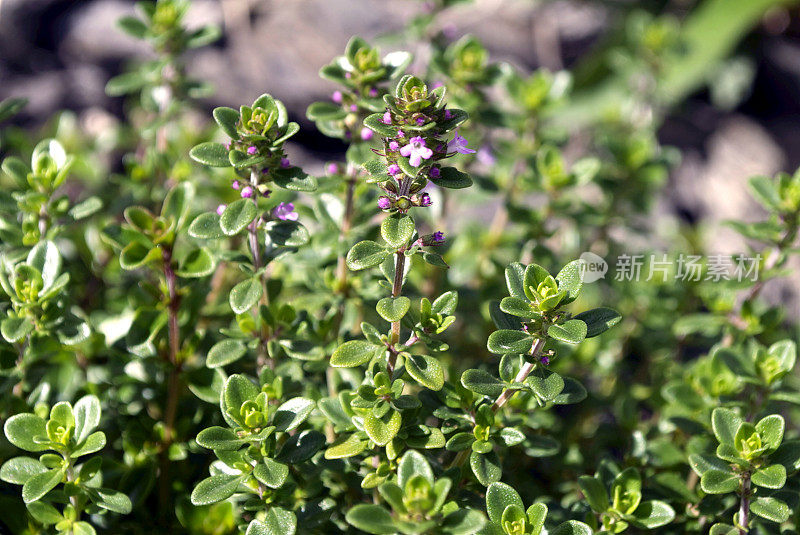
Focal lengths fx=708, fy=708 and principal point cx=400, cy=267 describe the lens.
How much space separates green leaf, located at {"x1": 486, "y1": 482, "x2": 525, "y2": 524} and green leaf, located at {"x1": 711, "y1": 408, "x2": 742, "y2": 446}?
0.58 metres

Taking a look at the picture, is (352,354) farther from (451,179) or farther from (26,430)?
(26,430)

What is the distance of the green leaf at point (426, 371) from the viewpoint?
163 centimetres

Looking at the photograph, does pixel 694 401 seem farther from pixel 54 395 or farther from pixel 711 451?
pixel 54 395

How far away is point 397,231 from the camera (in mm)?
1592

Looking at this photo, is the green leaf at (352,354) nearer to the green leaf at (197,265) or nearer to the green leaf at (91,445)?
the green leaf at (197,265)

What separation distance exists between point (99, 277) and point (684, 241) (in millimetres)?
2939

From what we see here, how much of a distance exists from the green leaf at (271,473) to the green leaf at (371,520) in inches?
8.6

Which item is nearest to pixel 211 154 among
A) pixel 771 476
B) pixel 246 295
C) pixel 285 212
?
pixel 285 212

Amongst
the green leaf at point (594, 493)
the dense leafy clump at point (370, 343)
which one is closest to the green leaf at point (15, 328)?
the dense leafy clump at point (370, 343)

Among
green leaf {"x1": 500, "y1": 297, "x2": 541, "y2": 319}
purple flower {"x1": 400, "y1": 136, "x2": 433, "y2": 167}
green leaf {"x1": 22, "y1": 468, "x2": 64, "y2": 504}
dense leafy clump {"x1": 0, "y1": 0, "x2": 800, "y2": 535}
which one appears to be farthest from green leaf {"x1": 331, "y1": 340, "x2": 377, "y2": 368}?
green leaf {"x1": 22, "y1": 468, "x2": 64, "y2": 504}

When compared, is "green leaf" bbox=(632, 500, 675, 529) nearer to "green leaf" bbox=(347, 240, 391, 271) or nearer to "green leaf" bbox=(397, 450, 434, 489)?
"green leaf" bbox=(397, 450, 434, 489)

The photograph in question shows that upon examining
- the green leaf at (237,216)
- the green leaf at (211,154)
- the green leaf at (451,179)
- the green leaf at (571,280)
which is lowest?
the green leaf at (571,280)

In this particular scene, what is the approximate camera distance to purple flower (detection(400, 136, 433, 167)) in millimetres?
1512

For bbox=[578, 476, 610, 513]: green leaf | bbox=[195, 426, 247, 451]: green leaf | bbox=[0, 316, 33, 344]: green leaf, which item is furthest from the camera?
bbox=[578, 476, 610, 513]: green leaf
